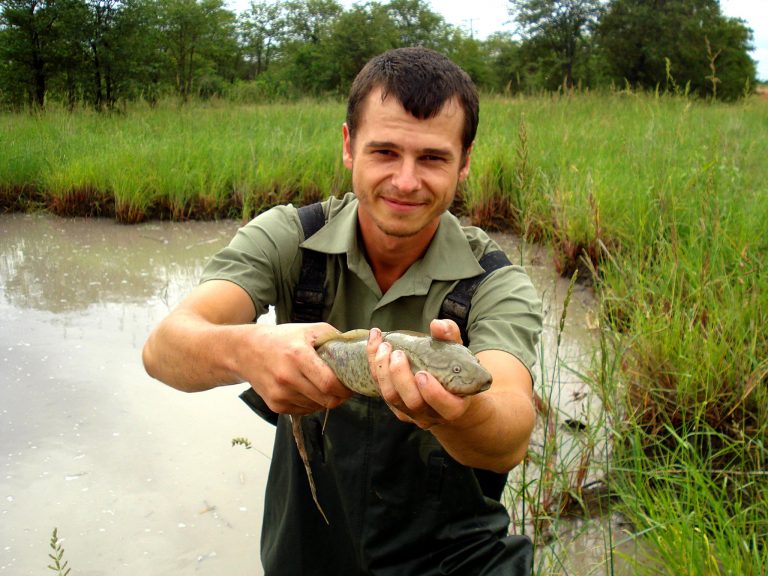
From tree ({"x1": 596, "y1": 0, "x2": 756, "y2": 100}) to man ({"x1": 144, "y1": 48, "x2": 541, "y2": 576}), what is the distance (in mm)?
28130

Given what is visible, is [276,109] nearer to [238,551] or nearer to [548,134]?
[548,134]

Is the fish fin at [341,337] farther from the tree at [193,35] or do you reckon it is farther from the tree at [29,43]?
the tree at [193,35]

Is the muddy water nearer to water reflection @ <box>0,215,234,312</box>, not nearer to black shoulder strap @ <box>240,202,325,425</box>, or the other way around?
water reflection @ <box>0,215,234,312</box>

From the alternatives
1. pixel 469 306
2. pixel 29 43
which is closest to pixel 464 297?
pixel 469 306

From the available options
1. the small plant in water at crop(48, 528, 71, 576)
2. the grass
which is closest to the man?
the grass

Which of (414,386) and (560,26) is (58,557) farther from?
(560,26)

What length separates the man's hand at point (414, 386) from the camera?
4.76ft

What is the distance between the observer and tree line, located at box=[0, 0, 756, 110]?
644 inches

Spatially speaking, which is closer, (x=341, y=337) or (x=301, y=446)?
(x=341, y=337)

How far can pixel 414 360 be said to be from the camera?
1536 mm

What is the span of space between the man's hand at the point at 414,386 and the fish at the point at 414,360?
3 cm

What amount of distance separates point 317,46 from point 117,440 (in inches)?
1386

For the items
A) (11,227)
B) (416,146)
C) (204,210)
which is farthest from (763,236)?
(11,227)

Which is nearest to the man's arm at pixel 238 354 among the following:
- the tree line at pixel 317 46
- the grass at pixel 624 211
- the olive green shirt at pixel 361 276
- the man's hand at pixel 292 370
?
the man's hand at pixel 292 370
